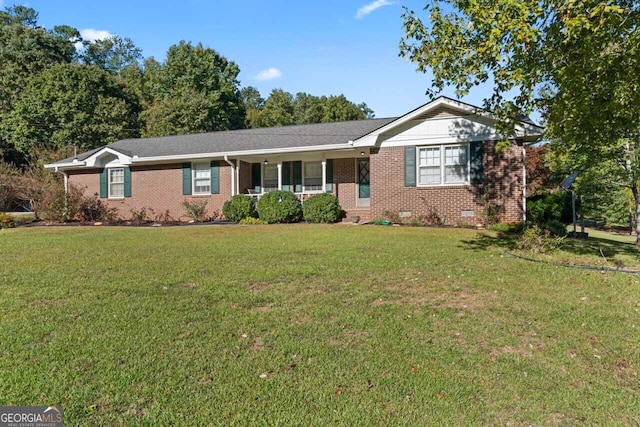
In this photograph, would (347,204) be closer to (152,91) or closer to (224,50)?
(224,50)

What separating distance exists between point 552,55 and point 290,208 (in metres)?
9.91

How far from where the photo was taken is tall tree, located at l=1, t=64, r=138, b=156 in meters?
30.3

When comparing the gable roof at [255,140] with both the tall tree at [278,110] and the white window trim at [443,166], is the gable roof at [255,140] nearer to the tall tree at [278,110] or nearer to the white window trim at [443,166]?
the white window trim at [443,166]

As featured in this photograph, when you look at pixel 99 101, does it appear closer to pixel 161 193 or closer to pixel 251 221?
pixel 161 193

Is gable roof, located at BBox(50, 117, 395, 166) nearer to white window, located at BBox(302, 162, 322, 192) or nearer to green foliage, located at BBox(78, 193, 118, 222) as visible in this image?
white window, located at BBox(302, 162, 322, 192)

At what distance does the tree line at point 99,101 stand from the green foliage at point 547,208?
88.6 ft

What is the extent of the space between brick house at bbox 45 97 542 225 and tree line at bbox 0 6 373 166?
11716 millimetres

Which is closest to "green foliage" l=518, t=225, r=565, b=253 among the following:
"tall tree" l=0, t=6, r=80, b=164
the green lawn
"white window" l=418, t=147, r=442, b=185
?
the green lawn

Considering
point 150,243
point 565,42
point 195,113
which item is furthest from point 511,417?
point 195,113

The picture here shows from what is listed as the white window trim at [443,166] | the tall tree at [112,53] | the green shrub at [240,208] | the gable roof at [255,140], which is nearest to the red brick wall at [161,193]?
the gable roof at [255,140]

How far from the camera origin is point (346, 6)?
10930 mm

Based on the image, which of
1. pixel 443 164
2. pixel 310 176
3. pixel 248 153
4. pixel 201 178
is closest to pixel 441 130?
pixel 443 164

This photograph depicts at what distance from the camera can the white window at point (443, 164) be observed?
13648 millimetres

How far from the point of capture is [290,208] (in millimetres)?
14664
